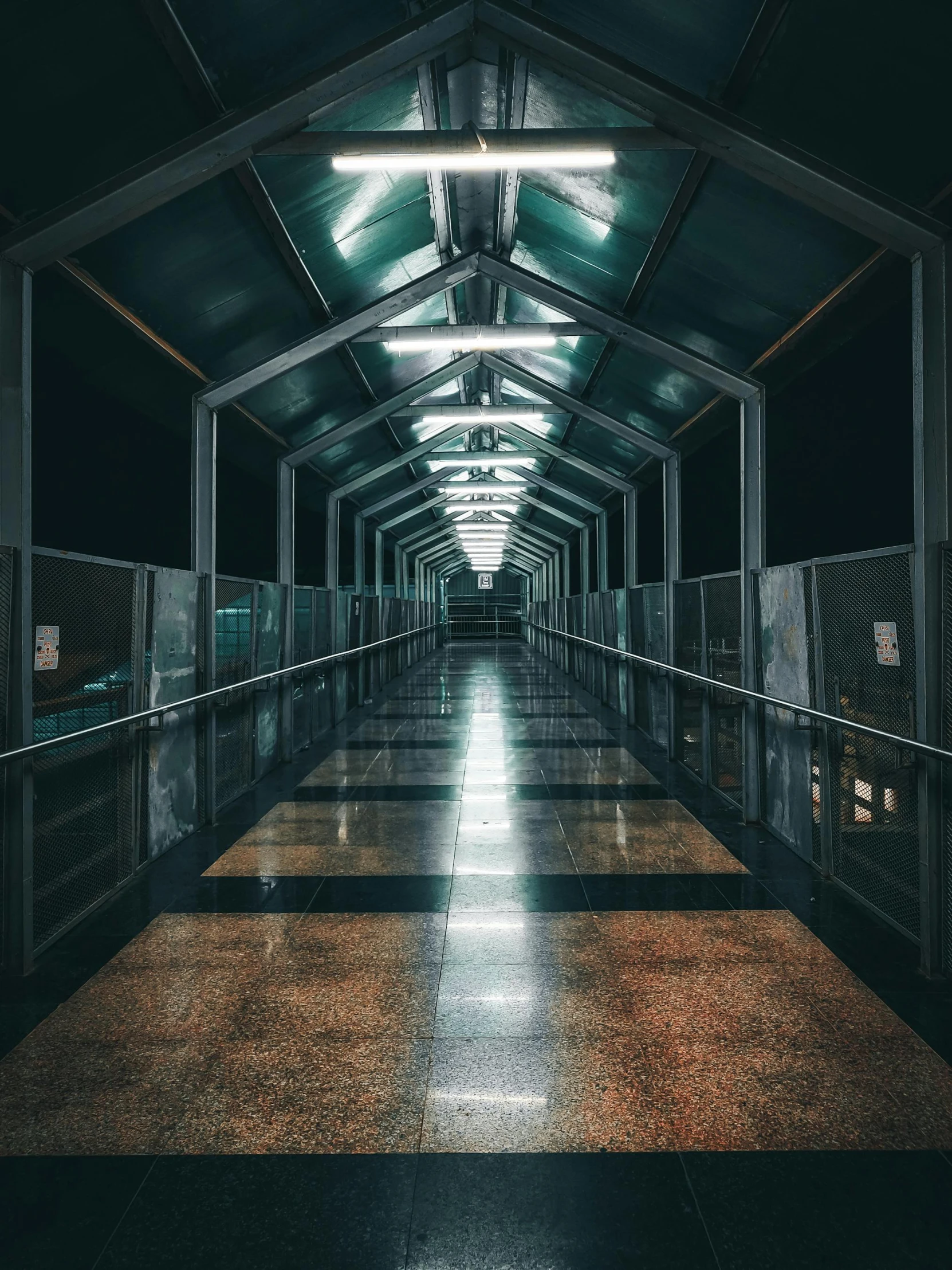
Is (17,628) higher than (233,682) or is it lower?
higher

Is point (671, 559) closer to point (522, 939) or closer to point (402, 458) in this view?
point (402, 458)

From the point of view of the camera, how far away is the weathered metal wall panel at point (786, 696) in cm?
500

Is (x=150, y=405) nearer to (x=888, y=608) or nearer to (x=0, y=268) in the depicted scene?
(x=0, y=268)

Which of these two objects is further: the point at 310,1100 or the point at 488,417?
the point at 488,417

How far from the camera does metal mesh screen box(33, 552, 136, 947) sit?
385 centimetres

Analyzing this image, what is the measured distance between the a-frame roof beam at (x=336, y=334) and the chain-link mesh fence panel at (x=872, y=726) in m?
4.24

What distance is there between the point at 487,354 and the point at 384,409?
53.6 inches

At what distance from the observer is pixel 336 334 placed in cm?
670

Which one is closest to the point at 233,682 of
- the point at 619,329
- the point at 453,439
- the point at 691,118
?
the point at 619,329

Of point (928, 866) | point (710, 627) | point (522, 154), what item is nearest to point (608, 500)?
point (710, 627)

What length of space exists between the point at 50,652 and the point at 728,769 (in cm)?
519

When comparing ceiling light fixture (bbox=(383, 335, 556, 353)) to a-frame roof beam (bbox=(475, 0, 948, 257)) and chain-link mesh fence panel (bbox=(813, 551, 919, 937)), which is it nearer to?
a-frame roof beam (bbox=(475, 0, 948, 257))

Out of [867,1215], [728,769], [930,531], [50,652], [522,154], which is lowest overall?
[867,1215]

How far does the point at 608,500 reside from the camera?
529 inches
